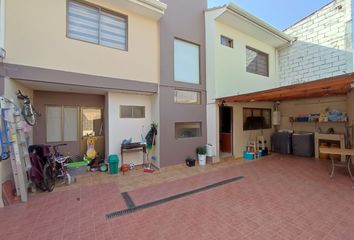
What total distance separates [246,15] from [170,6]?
308cm

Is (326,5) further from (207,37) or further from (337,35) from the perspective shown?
(207,37)

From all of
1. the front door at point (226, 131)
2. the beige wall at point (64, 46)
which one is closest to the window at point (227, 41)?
the front door at point (226, 131)

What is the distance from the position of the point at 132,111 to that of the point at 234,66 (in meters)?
4.65

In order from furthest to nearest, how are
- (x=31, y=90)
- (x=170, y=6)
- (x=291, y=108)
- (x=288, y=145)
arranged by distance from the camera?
1. (x=291, y=108)
2. (x=288, y=145)
3. (x=170, y=6)
4. (x=31, y=90)

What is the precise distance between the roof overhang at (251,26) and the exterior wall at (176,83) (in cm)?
101

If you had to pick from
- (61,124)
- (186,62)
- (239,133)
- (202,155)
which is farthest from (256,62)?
(61,124)

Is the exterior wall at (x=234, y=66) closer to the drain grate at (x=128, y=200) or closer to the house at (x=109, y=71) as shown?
the house at (x=109, y=71)

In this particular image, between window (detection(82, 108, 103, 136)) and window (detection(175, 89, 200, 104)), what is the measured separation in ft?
9.46

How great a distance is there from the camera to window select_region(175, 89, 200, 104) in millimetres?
6105

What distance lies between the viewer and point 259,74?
8.27 meters

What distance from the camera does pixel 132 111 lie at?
5859mm

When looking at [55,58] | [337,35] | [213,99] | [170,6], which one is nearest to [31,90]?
[55,58]

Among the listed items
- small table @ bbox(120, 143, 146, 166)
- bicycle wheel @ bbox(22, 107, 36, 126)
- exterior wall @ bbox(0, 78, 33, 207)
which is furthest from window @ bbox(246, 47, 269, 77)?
exterior wall @ bbox(0, 78, 33, 207)

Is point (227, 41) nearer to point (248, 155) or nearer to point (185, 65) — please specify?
point (185, 65)
